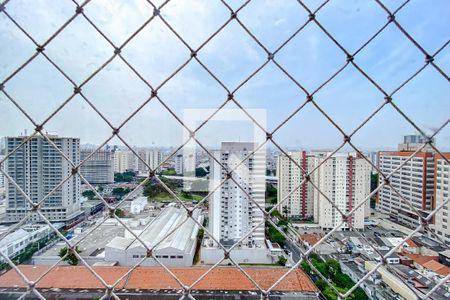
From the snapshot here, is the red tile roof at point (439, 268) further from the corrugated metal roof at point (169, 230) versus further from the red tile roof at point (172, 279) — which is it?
the corrugated metal roof at point (169, 230)

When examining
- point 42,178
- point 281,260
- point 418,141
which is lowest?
point 281,260

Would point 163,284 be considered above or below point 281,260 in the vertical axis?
above

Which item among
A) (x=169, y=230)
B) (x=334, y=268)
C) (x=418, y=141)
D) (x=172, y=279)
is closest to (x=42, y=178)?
(x=169, y=230)

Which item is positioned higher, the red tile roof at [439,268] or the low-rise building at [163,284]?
the red tile roof at [439,268]

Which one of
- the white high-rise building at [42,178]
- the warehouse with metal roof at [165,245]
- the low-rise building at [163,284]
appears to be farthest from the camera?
the low-rise building at [163,284]

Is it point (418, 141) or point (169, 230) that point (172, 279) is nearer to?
point (169, 230)

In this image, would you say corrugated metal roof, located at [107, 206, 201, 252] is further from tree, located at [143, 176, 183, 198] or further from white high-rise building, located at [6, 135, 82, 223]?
white high-rise building, located at [6, 135, 82, 223]

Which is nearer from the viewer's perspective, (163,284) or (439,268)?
(439,268)

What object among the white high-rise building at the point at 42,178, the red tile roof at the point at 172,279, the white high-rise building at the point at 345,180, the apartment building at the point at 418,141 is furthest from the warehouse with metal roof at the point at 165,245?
the white high-rise building at the point at 345,180
